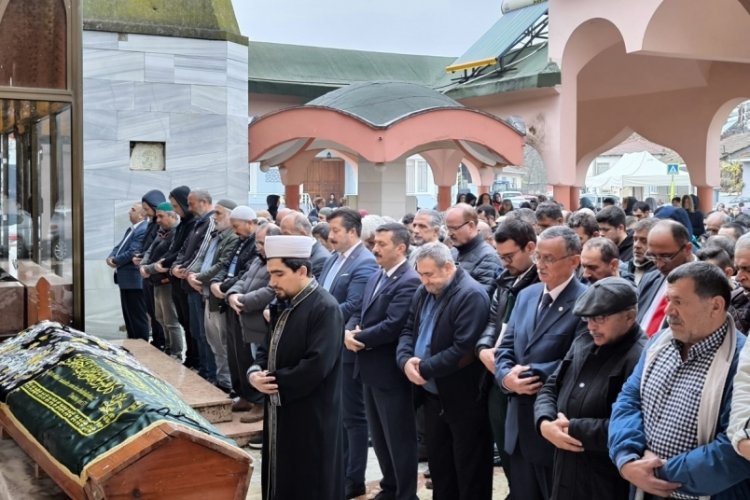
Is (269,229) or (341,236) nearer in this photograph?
(341,236)

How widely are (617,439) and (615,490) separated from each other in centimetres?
47

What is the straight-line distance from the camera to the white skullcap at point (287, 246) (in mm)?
4770

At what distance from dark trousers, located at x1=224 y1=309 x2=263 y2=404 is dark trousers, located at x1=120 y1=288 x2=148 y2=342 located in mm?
2918

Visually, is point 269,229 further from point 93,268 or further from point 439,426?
point 93,268

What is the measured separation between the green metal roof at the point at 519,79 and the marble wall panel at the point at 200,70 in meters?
7.52

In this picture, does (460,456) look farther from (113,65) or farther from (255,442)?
(113,65)

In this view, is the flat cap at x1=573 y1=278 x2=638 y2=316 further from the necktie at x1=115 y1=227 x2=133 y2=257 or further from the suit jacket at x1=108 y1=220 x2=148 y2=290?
the necktie at x1=115 y1=227 x2=133 y2=257

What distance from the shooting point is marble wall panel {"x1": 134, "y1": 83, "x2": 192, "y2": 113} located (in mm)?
11211

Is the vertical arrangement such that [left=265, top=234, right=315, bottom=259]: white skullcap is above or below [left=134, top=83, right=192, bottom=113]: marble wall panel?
below

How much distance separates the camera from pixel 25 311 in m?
5.51

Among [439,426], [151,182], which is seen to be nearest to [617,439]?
[439,426]

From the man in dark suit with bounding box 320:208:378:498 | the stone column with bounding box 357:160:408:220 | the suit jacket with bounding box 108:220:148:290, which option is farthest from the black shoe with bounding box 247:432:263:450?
the stone column with bounding box 357:160:408:220

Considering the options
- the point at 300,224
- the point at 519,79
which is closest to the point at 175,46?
the point at 300,224

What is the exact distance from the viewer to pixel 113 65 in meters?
11.1
